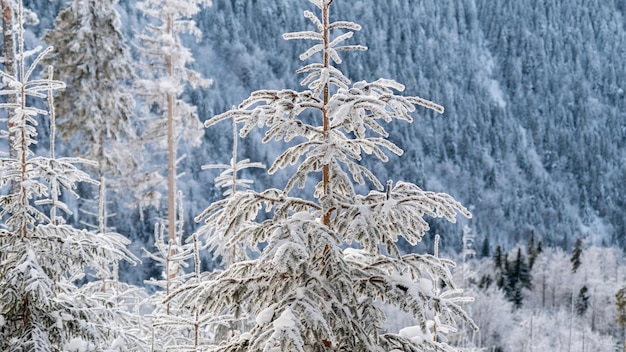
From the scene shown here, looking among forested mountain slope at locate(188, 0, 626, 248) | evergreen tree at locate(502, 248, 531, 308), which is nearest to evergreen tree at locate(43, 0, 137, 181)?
evergreen tree at locate(502, 248, 531, 308)

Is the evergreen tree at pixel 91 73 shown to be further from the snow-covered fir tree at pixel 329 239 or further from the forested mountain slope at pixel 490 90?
the forested mountain slope at pixel 490 90

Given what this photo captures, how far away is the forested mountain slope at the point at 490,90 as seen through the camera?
125125mm

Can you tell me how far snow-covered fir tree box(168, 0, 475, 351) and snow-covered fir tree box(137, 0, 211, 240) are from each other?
9.90m

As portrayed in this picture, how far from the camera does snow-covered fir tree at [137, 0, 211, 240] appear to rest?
13836 mm

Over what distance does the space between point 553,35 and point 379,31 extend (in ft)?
189

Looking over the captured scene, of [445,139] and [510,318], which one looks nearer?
[510,318]

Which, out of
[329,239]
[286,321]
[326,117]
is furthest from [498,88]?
[286,321]

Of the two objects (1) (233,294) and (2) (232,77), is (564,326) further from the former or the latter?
(2) (232,77)

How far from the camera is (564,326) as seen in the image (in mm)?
49469

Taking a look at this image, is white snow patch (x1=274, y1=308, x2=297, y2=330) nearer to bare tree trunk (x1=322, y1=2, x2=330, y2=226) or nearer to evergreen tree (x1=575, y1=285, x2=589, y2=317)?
bare tree trunk (x1=322, y1=2, x2=330, y2=226)

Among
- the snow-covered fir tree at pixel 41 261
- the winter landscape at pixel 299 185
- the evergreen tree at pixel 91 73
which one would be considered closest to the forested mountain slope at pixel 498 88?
the winter landscape at pixel 299 185

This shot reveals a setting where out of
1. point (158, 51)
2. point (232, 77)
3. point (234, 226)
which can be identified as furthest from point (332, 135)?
point (232, 77)

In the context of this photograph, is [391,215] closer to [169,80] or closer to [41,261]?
[41,261]

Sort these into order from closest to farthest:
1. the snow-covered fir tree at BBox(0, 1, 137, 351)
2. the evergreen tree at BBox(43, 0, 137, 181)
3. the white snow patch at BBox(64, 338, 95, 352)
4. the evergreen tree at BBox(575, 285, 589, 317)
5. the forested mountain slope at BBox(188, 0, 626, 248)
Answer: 1. the snow-covered fir tree at BBox(0, 1, 137, 351)
2. the white snow patch at BBox(64, 338, 95, 352)
3. the evergreen tree at BBox(43, 0, 137, 181)
4. the evergreen tree at BBox(575, 285, 589, 317)
5. the forested mountain slope at BBox(188, 0, 626, 248)
